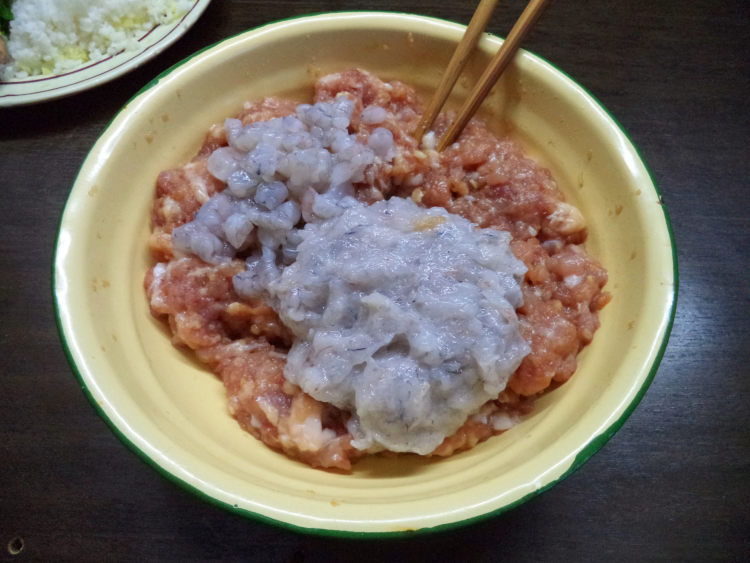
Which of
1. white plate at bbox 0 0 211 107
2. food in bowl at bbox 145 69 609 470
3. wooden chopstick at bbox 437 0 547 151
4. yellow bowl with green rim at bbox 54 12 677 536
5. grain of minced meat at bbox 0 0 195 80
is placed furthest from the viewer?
grain of minced meat at bbox 0 0 195 80

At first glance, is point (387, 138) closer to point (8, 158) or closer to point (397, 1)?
point (397, 1)

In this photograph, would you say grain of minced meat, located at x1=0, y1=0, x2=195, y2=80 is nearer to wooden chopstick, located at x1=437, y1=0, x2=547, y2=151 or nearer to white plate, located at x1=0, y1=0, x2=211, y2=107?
white plate, located at x1=0, y1=0, x2=211, y2=107

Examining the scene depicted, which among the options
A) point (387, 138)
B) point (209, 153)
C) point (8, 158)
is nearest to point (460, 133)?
point (387, 138)

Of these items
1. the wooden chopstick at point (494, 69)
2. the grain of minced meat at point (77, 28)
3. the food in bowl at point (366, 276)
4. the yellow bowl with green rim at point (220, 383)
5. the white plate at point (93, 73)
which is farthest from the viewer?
the grain of minced meat at point (77, 28)

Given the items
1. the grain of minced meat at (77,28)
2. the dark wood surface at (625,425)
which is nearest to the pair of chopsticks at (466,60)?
the dark wood surface at (625,425)

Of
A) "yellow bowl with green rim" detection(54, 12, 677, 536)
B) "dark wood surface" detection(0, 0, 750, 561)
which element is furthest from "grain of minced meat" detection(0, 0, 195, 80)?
"yellow bowl with green rim" detection(54, 12, 677, 536)

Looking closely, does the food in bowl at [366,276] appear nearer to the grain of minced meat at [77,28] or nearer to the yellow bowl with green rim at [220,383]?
the yellow bowl with green rim at [220,383]
